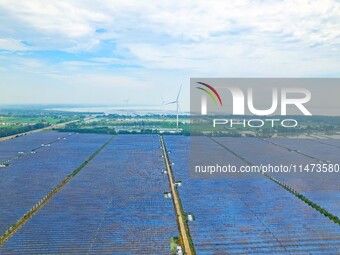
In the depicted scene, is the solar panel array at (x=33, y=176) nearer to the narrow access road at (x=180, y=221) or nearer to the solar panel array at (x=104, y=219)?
the solar panel array at (x=104, y=219)

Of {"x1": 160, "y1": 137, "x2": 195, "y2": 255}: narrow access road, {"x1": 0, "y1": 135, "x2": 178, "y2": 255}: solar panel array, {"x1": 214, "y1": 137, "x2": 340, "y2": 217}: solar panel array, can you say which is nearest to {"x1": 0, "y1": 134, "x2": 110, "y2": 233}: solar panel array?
{"x1": 0, "y1": 135, "x2": 178, "y2": 255}: solar panel array

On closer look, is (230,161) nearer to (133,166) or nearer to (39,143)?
(133,166)

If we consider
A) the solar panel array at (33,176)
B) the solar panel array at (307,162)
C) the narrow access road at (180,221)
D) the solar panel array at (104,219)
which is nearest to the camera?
the solar panel array at (104,219)

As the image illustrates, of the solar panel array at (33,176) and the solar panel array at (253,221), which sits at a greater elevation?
the solar panel array at (33,176)

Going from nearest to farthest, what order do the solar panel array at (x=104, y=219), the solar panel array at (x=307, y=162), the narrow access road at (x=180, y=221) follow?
the solar panel array at (x=104, y=219) < the narrow access road at (x=180, y=221) < the solar panel array at (x=307, y=162)

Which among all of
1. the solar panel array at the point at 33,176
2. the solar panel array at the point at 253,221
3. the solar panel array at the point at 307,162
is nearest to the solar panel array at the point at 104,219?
the solar panel array at the point at 33,176

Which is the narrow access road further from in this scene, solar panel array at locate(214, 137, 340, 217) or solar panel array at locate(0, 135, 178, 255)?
solar panel array at locate(214, 137, 340, 217)

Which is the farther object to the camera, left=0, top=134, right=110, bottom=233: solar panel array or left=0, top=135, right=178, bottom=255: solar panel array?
left=0, top=134, right=110, bottom=233: solar panel array
